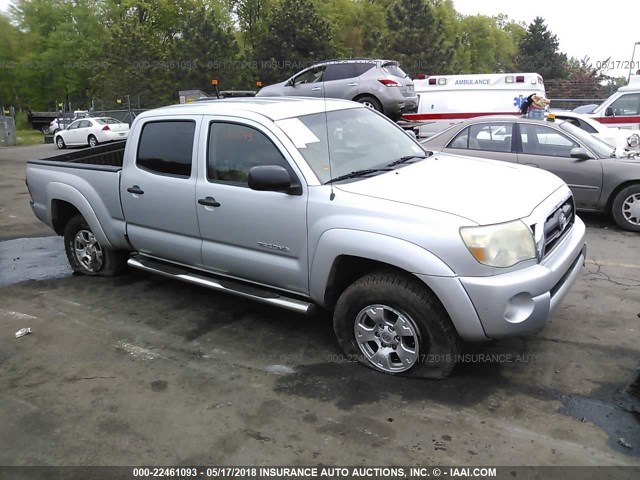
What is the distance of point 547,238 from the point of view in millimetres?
3770

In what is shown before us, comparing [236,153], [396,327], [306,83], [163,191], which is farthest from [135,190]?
[306,83]

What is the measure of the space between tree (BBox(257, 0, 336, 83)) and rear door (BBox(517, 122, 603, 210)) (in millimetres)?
27245

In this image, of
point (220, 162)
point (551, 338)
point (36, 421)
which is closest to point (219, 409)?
point (36, 421)

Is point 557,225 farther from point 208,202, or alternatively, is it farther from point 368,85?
point 368,85

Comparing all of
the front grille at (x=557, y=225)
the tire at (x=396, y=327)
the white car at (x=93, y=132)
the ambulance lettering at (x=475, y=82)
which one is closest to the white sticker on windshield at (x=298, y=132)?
the tire at (x=396, y=327)

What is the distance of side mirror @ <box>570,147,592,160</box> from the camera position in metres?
7.43

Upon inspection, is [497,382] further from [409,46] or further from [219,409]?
[409,46]

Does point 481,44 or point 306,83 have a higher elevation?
point 481,44

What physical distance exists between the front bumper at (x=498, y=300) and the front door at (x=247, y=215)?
106 centimetres

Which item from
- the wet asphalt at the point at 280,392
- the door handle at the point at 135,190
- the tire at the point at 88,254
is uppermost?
the door handle at the point at 135,190

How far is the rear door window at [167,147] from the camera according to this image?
473cm

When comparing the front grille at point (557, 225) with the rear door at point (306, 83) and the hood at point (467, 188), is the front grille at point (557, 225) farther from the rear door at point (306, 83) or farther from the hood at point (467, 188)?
the rear door at point (306, 83)

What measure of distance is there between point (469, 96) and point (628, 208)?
7657 mm

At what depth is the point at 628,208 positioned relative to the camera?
7355 mm
